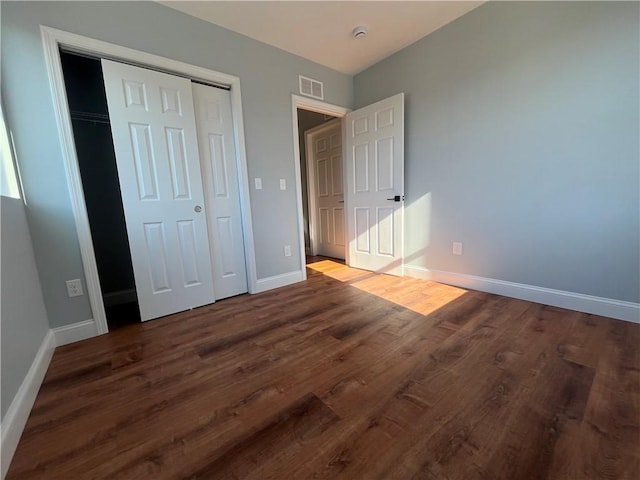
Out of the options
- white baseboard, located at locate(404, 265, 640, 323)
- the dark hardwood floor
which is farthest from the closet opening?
white baseboard, located at locate(404, 265, 640, 323)

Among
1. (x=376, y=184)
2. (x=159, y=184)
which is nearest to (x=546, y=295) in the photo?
(x=376, y=184)

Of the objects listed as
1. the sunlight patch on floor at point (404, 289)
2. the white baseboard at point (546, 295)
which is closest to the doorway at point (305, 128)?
the sunlight patch on floor at point (404, 289)

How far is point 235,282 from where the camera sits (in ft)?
8.37

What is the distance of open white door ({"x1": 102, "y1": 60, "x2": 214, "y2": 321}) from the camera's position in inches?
73.9

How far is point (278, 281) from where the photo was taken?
9.16 ft

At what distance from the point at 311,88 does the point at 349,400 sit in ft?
9.76

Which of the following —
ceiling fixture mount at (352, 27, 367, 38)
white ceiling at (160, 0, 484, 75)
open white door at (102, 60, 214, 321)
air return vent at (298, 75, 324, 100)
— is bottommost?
open white door at (102, 60, 214, 321)

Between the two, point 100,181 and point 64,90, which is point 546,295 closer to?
point 64,90

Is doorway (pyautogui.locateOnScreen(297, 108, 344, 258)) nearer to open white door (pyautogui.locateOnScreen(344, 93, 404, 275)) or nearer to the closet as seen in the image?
open white door (pyautogui.locateOnScreen(344, 93, 404, 275))

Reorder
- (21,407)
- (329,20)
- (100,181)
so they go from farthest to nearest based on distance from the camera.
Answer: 1. (100,181)
2. (329,20)
3. (21,407)

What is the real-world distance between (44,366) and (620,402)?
2842 millimetres

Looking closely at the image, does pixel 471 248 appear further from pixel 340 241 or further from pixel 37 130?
pixel 37 130

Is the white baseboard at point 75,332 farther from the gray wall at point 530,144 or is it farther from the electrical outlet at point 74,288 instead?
the gray wall at point 530,144

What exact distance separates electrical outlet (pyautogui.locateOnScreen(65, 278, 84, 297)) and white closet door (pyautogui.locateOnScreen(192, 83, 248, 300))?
93 centimetres
